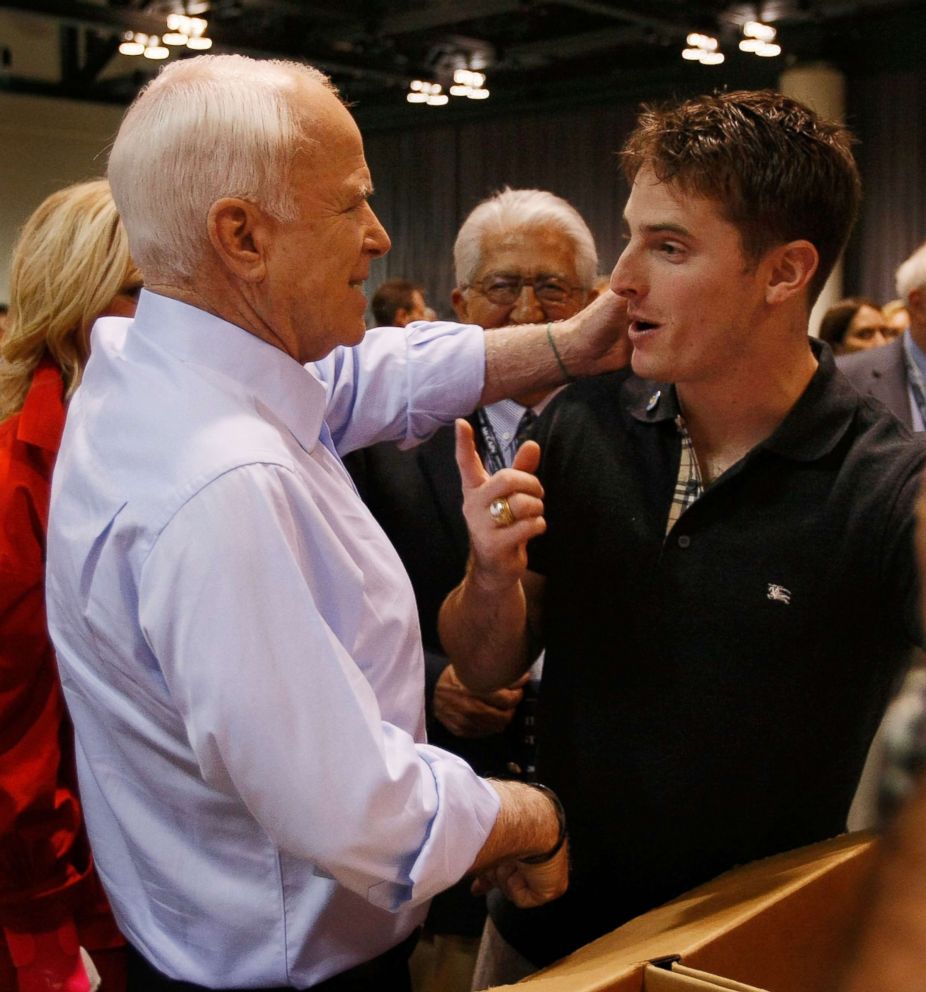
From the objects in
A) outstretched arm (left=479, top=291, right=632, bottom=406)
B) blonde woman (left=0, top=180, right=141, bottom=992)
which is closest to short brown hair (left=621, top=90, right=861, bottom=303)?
outstretched arm (left=479, top=291, right=632, bottom=406)

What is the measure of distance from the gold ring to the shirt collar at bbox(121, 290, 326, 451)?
0.28 m

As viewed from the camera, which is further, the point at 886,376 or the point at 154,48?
the point at 154,48

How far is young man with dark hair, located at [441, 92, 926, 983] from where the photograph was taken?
157cm

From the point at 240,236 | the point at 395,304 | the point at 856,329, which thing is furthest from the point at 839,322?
→ the point at 240,236

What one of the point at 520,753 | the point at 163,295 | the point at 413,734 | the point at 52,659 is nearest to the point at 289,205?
the point at 163,295

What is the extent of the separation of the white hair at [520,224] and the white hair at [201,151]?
1306 mm

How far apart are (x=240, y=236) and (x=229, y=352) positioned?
0.12 metres

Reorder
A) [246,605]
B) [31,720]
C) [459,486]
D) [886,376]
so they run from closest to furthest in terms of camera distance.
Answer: [246,605] → [31,720] → [459,486] → [886,376]

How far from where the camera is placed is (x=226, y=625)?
116cm

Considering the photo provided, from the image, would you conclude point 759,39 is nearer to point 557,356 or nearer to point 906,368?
point 906,368

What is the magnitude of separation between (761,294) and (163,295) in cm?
78

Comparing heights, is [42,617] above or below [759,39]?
below

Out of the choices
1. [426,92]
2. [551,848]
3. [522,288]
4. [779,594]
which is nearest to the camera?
[551,848]

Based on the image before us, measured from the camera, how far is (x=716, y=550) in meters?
1.62
